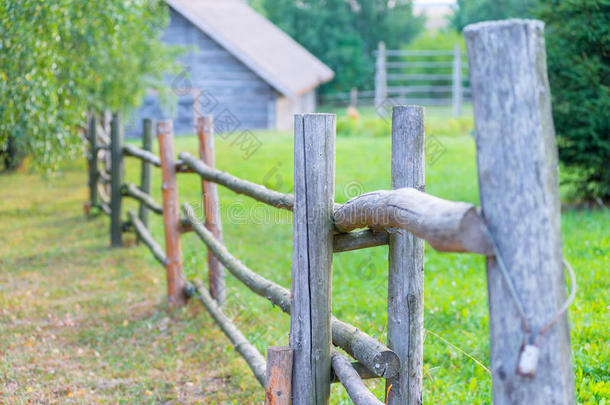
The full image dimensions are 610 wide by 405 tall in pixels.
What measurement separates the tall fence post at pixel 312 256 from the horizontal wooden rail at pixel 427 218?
5.8 inches

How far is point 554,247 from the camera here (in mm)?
1692

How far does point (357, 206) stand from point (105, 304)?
412 cm

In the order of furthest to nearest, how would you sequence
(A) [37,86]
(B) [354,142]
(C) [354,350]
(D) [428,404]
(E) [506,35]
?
(B) [354,142] → (A) [37,86] → (D) [428,404] → (C) [354,350] → (E) [506,35]

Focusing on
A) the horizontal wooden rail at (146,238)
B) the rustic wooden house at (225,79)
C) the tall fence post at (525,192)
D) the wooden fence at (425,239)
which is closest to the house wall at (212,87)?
the rustic wooden house at (225,79)

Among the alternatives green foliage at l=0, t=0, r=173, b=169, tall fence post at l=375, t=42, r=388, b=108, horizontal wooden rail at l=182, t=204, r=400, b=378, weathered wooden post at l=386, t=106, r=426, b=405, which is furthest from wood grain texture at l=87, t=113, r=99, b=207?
tall fence post at l=375, t=42, r=388, b=108

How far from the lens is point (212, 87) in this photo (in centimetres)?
2105

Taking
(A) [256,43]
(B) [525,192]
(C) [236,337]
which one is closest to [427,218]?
(B) [525,192]

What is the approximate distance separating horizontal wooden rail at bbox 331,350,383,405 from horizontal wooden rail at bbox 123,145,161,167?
3.73 m

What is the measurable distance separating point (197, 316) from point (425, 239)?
397cm

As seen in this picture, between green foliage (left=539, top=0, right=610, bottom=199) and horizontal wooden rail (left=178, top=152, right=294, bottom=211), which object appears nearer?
horizontal wooden rail (left=178, top=152, right=294, bottom=211)

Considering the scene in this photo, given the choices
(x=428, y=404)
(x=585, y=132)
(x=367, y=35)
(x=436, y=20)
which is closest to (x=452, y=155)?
(x=585, y=132)

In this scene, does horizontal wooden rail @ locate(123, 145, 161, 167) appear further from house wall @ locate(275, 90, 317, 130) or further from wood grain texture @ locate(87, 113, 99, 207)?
house wall @ locate(275, 90, 317, 130)

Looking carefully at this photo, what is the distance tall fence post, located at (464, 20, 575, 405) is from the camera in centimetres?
166

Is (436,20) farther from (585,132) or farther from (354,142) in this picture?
(585,132)
